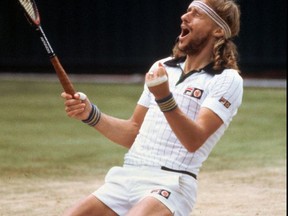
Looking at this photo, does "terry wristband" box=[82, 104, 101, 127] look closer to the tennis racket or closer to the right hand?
the right hand

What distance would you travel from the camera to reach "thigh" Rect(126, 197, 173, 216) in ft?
14.9

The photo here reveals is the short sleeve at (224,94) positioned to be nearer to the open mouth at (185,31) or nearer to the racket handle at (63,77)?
the open mouth at (185,31)

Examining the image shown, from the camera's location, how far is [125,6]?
63.4ft

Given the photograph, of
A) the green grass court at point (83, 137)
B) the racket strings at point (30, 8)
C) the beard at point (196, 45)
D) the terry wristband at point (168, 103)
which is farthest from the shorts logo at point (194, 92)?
the green grass court at point (83, 137)

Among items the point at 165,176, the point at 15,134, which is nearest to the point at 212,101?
the point at 165,176

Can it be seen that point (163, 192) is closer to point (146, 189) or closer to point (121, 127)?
point (146, 189)

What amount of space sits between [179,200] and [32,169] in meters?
4.90

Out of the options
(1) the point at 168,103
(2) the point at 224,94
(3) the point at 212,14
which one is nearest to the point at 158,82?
(1) the point at 168,103

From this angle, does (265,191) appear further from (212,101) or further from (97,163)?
(212,101)

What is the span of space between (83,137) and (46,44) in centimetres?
675

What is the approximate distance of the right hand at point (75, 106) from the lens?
4.90 m

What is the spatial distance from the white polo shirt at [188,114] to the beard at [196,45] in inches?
4.6

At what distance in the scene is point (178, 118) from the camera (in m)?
4.47

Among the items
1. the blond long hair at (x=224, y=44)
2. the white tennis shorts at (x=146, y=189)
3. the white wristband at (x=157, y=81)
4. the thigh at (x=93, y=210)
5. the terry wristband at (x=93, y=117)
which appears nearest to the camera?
the white wristband at (x=157, y=81)
